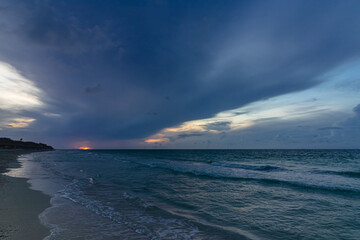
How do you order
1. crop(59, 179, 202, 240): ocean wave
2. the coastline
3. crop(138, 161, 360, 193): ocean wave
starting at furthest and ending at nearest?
1. crop(138, 161, 360, 193): ocean wave
2. crop(59, 179, 202, 240): ocean wave
3. the coastline

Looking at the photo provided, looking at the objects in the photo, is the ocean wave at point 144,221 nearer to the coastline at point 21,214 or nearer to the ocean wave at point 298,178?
the coastline at point 21,214

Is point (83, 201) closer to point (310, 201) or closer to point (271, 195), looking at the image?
point (271, 195)

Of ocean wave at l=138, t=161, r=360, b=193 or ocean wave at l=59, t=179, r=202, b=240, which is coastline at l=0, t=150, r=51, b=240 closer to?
ocean wave at l=59, t=179, r=202, b=240

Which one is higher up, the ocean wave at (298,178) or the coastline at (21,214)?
the coastline at (21,214)

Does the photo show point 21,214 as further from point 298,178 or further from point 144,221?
point 298,178

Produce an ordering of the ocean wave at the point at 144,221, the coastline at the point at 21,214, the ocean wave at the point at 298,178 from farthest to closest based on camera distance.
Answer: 1. the ocean wave at the point at 298,178
2. the ocean wave at the point at 144,221
3. the coastline at the point at 21,214

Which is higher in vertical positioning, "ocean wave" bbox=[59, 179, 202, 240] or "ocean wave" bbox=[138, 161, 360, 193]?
"ocean wave" bbox=[59, 179, 202, 240]

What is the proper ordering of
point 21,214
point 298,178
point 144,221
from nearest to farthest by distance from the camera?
point 21,214 → point 144,221 → point 298,178

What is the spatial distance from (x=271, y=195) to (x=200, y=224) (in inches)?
334

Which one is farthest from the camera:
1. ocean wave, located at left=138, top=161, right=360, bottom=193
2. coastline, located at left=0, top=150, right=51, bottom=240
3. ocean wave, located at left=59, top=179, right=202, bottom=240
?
ocean wave, located at left=138, top=161, right=360, bottom=193

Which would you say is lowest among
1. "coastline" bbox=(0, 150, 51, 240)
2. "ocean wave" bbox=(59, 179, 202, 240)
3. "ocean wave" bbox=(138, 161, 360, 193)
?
"ocean wave" bbox=(138, 161, 360, 193)

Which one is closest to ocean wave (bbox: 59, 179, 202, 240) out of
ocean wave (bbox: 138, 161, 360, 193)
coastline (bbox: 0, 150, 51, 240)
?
coastline (bbox: 0, 150, 51, 240)

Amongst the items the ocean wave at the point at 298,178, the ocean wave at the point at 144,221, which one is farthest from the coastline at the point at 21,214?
the ocean wave at the point at 298,178

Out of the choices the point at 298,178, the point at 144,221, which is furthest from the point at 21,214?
the point at 298,178
